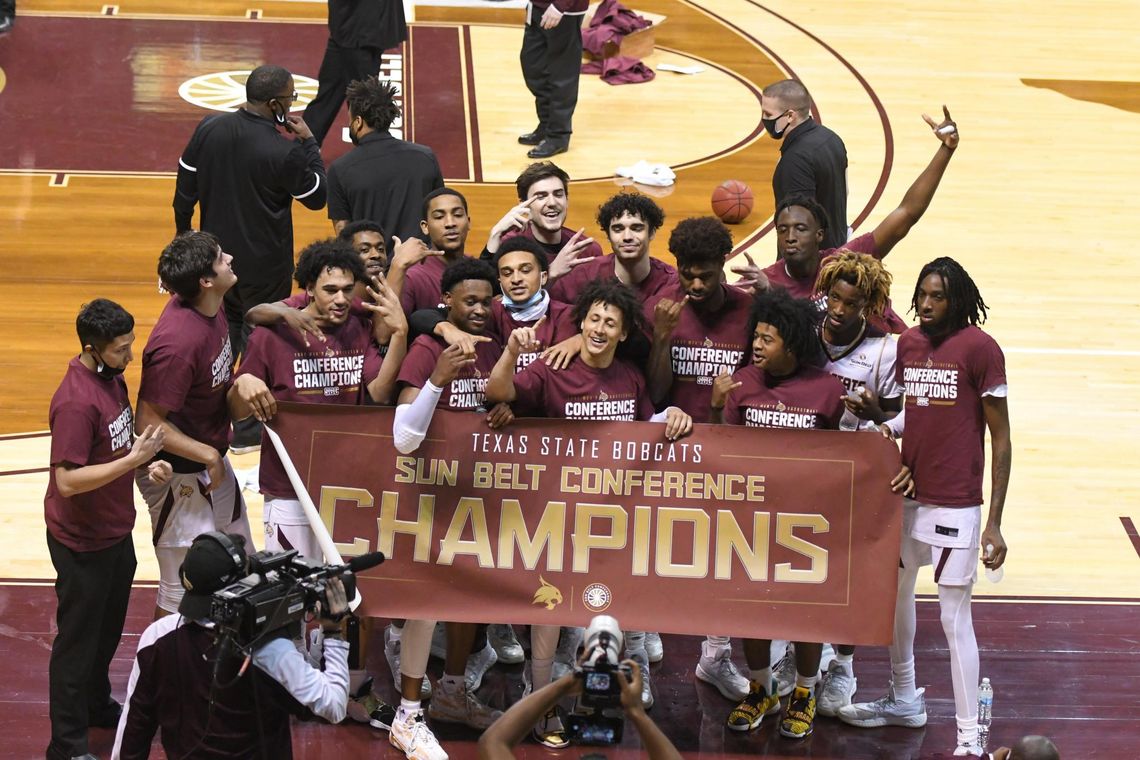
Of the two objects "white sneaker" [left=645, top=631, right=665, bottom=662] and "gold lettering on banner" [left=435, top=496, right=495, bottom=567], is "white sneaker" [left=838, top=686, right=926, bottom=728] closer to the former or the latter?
"white sneaker" [left=645, top=631, right=665, bottom=662]

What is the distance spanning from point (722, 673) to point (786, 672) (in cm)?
29

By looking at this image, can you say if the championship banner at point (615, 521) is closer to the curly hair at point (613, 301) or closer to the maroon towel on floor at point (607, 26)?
the curly hair at point (613, 301)

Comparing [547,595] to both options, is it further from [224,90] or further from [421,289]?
[224,90]

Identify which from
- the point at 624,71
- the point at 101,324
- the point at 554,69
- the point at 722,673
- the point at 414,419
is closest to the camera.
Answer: the point at 101,324

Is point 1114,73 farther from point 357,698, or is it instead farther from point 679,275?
point 357,698

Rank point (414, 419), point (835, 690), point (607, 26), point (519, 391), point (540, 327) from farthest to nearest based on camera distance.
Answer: point (607, 26), point (835, 690), point (540, 327), point (519, 391), point (414, 419)

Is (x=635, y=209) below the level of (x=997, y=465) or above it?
above

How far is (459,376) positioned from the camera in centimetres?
601

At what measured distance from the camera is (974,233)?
1185 centimetres

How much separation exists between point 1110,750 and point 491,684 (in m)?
2.55

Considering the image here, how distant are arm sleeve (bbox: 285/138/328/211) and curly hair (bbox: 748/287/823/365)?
12.1 ft

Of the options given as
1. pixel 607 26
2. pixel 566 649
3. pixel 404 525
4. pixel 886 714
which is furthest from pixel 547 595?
pixel 607 26

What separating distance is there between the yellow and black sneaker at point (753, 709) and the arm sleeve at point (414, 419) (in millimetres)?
1733

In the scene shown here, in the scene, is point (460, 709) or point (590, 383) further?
point (460, 709)
